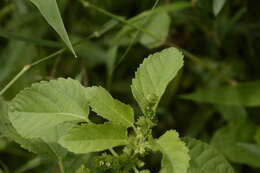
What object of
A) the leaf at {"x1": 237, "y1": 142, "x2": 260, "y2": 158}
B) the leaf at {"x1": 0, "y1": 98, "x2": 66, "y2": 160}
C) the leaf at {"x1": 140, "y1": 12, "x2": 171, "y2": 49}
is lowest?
the leaf at {"x1": 237, "y1": 142, "x2": 260, "y2": 158}

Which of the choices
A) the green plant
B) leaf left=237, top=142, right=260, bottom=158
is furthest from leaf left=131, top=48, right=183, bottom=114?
leaf left=237, top=142, right=260, bottom=158

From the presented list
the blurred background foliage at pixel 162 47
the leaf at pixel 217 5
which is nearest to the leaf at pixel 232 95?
the blurred background foliage at pixel 162 47

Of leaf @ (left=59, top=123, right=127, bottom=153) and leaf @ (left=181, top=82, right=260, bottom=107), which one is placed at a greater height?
leaf @ (left=59, top=123, right=127, bottom=153)

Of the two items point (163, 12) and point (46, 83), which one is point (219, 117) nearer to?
point (163, 12)

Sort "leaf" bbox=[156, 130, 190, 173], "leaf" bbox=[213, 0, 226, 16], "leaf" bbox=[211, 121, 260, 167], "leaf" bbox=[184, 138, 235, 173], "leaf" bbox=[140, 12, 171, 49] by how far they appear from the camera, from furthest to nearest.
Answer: "leaf" bbox=[140, 12, 171, 49]
"leaf" bbox=[211, 121, 260, 167]
"leaf" bbox=[213, 0, 226, 16]
"leaf" bbox=[184, 138, 235, 173]
"leaf" bbox=[156, 130, 190, 173]

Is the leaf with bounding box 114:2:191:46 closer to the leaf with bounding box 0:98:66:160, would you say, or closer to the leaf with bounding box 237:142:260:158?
the leaf with bounding box 237:142:260:158

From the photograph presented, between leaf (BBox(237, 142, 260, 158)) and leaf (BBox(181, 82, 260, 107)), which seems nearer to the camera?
leaf (BBox(237, 142, 260, 158))

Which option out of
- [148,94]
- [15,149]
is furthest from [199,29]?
[148,94]

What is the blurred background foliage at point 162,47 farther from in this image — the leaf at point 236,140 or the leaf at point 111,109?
the leaf at point 111,109
